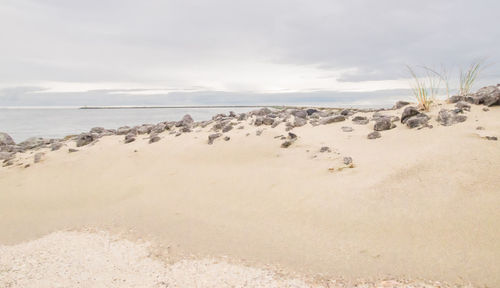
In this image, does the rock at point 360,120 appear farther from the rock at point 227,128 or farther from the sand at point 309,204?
the rock at point 227,128

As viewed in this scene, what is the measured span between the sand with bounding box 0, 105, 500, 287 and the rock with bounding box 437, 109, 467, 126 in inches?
6.2

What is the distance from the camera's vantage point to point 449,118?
4.68 meters

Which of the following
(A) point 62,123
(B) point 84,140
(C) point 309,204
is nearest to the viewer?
(C) point 309,204

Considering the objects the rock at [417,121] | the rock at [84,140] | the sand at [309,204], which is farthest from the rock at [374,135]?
the rock at [84,140]

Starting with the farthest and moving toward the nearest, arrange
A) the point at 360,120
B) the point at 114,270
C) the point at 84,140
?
1. the point at 84,140
2. the point at 360,120
3. the point at 114,270

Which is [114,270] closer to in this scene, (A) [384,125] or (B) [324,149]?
(B) [324,149]

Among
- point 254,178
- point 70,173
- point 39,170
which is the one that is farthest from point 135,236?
point 39,170

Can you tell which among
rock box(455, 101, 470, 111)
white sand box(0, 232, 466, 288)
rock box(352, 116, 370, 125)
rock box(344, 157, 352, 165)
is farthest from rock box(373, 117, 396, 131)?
white sand box(0, 232, 466, 288)

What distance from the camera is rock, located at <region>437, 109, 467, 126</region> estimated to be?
4629 mm

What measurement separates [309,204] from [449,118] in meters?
3.05

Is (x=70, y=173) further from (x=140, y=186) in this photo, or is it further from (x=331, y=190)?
(x=331, y=190)

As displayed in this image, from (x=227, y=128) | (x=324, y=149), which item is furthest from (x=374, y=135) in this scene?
(x=227, y=128)

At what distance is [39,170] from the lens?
6332 mm

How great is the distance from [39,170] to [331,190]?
6230 millimetres
